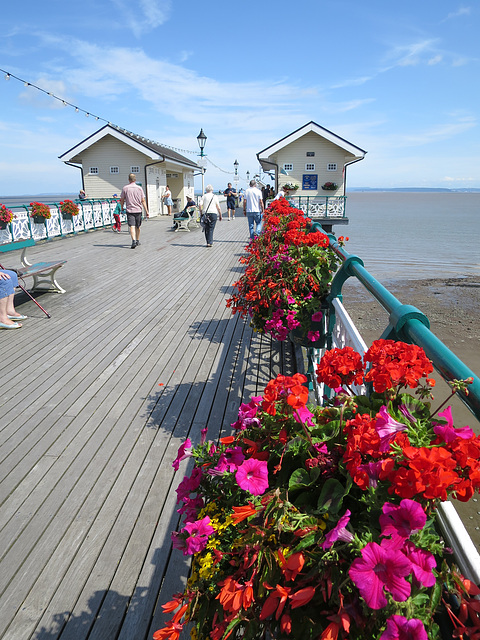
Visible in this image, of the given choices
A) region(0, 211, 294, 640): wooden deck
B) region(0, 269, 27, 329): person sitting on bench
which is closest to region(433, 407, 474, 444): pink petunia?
region(0, 211, 294, 640): wooden deck

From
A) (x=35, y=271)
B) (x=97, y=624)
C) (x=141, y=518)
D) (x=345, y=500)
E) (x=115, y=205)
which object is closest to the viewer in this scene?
(x=345, y=500)

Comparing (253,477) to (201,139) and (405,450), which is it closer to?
(405,450)

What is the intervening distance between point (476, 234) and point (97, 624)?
43.6m

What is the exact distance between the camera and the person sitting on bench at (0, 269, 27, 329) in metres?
5.51

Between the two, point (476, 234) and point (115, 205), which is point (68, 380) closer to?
point (115, 205)

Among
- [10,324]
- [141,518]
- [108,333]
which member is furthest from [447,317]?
[141,518]

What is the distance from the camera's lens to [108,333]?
5.57 metres

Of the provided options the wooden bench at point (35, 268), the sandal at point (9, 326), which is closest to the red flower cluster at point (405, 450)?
the sandal at point (9, 326)

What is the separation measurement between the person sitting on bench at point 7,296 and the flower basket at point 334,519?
4.97 meters

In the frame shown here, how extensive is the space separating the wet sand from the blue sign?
8394 mm

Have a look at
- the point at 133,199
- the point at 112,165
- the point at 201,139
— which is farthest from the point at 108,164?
the point at 133,199

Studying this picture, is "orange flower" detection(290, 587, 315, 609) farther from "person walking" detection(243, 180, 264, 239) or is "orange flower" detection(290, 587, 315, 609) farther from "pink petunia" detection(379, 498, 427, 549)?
"person walking" detection(243, 180, 264, 239)

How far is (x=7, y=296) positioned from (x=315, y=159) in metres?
22.4

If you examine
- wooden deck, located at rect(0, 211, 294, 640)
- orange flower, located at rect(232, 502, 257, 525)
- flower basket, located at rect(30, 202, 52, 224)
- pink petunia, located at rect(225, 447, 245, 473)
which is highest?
flower basket, located at rect(30, 202, 52, 224)
